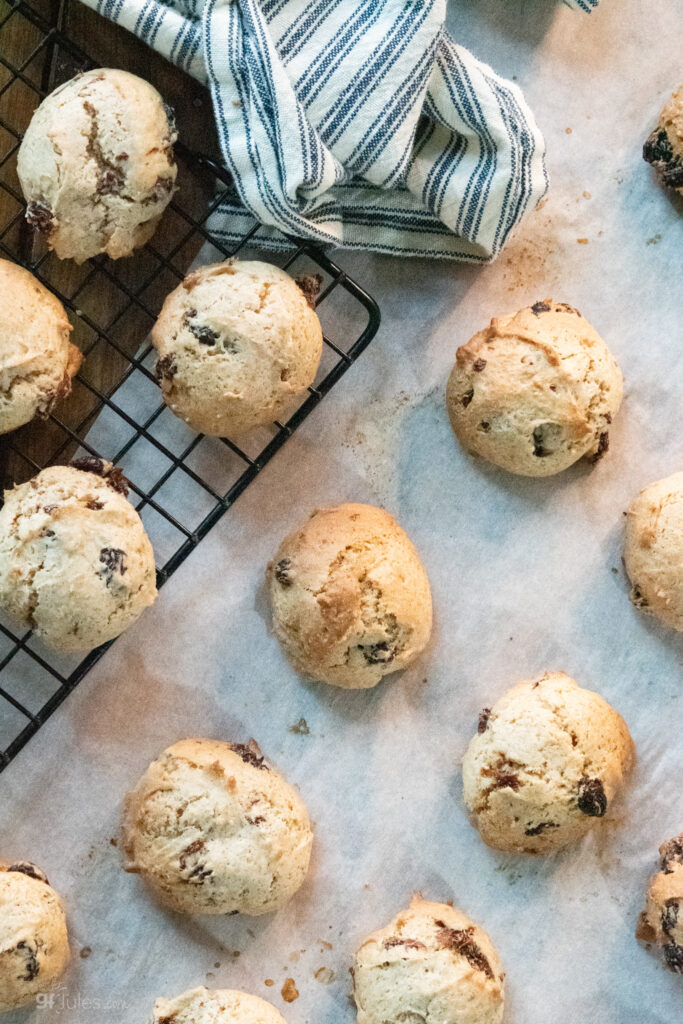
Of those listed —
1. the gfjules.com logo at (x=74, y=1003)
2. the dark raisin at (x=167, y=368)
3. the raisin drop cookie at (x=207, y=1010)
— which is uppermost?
the dark raisin at (x=167, y=368)

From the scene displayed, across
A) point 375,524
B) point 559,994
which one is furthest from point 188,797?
point 559,994

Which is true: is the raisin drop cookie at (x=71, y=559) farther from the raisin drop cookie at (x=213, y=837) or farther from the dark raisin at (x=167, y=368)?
the raisin drop cookie at (x=213, y=837)

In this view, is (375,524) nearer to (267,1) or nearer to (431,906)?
(431,906)

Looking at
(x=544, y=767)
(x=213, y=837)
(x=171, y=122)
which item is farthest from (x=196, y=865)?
(x=171, y=122)

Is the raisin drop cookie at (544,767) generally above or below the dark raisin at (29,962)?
above

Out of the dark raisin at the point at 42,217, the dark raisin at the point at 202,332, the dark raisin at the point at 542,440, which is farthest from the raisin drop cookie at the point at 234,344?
the dark raisin at the point at 542,440

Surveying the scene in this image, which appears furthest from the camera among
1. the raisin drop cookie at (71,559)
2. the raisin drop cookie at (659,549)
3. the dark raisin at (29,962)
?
the raisin drop cookie at (659,549)

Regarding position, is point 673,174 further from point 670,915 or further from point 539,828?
point 670,915
